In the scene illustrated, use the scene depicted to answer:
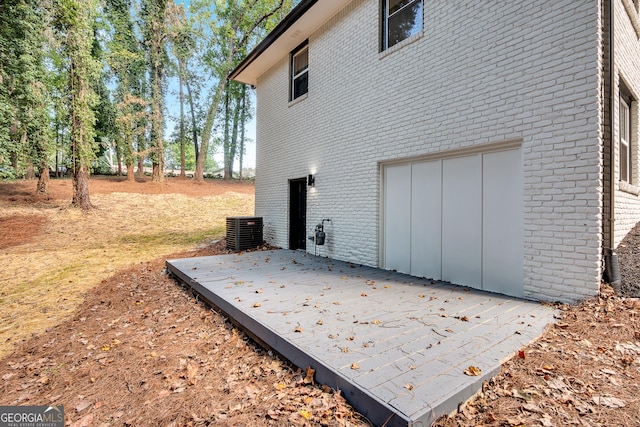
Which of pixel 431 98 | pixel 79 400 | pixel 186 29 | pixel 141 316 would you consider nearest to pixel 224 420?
pixel 79 400

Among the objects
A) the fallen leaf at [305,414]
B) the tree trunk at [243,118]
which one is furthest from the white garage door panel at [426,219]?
the tree trunk at [243,118]

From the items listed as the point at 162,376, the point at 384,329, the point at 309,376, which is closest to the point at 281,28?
the point at 384,329

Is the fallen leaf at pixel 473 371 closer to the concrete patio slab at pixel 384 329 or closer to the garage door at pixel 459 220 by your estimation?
the concrete patio slab at pixel 384 329

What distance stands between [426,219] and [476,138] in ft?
5.01

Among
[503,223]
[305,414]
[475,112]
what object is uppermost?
[475,112]

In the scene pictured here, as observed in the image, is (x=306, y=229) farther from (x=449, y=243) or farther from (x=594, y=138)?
(x=594, y=138)

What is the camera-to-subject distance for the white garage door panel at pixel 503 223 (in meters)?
4.06

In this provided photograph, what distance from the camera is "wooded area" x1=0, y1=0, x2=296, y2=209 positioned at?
10367mm

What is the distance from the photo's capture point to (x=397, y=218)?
5.71m

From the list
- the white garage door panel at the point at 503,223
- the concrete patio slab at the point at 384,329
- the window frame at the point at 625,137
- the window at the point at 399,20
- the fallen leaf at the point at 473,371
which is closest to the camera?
the concrete patio slab at the point at 384,329

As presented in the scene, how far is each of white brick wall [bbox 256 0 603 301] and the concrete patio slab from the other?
0.97 meters

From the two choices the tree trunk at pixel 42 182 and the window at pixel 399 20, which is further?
the tree trunk at pixel 42 182

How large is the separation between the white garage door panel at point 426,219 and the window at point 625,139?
2987 mm

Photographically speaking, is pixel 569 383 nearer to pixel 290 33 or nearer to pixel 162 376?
pixel 162 376
